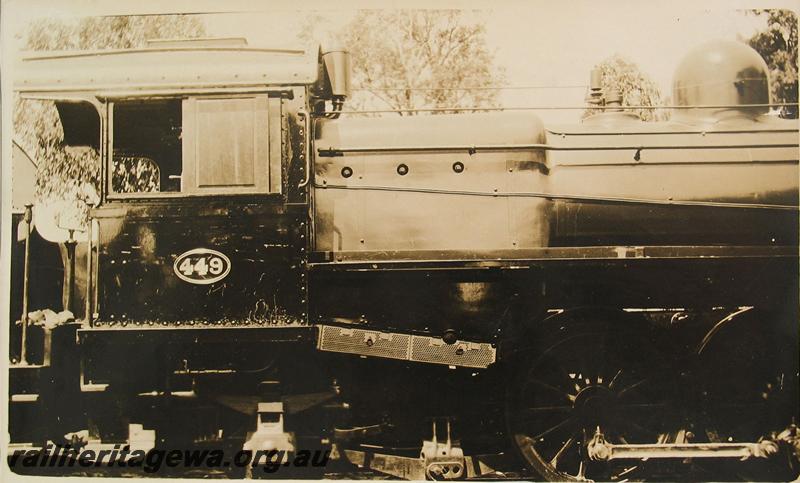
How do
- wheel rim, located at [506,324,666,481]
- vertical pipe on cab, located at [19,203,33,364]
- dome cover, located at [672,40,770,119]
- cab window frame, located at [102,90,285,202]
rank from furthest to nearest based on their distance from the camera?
dome cover, located at [672,40,770,119] < vertical pipe on cab, located at [19,203,33,364] < wheel rim, located at [506,324,666,481] < cab window frame, located at [102,90,285,202]

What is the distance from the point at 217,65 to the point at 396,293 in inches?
65.4

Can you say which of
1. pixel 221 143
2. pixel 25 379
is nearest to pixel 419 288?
pixel 221 143

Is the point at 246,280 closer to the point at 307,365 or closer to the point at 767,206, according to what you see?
the point at 307,365

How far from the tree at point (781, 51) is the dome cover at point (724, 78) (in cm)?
5

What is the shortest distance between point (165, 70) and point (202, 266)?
1140mm

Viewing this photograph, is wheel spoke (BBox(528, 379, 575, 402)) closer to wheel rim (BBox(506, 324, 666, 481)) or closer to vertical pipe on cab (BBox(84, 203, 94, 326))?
wheel rim (BBox(506, 324, 666, 481))

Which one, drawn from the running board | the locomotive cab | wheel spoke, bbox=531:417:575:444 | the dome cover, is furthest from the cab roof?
wheel spoke, bbox=531:417:575:444

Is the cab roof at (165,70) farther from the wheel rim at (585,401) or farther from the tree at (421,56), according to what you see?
the wheel rim at (585,401)

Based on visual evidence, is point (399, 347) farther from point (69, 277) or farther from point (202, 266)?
point (69, 277)

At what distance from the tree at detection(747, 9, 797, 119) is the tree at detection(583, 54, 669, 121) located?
0.61 metres

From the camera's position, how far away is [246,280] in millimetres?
3314

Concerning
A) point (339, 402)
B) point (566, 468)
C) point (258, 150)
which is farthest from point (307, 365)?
point (566, 468)

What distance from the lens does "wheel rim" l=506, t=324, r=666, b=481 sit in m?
3.44

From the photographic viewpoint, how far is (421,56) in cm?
371
